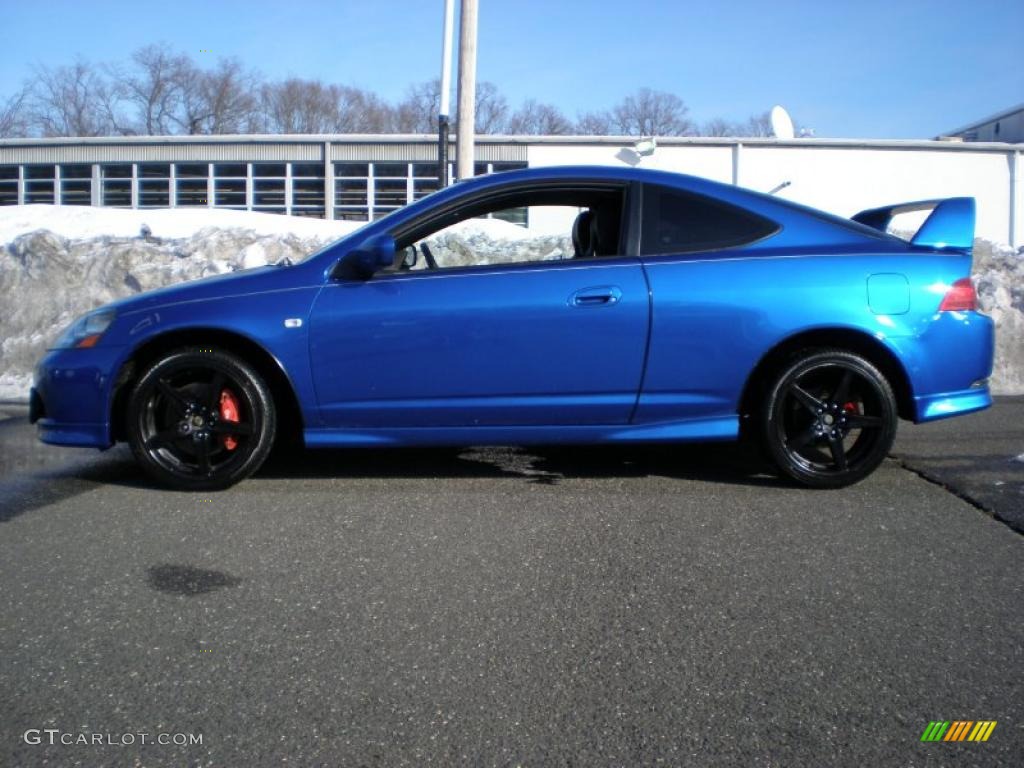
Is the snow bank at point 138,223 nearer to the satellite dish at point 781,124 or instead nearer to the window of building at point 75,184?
the satellite dish at point 781,124

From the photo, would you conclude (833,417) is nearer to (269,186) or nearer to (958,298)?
(958,298)

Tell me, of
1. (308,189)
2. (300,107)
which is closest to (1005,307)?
(308,189)

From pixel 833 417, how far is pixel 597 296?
1.30 meters

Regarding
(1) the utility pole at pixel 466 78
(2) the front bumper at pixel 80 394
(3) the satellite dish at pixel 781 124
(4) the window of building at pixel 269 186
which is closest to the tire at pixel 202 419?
(2) the front bumper at pixel 80 394

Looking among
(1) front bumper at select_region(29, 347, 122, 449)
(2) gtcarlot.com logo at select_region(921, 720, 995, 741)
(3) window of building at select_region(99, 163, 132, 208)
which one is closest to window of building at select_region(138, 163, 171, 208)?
(3) window of building at select_region(99, 163, 132, 208)

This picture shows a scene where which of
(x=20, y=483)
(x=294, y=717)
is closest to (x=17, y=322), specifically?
(x=20, y=483)

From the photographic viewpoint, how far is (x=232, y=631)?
2.72 m

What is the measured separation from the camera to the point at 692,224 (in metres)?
4.25

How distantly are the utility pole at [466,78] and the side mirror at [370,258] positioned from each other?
5637 mm

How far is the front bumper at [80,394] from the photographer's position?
4172 millimetres

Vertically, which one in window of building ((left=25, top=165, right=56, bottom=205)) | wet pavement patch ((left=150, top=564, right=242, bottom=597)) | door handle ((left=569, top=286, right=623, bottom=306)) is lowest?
wet pavement patch ((left=150, top=564, right=242, bottom=597))

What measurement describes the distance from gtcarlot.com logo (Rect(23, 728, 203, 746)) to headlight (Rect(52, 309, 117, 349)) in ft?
8.10

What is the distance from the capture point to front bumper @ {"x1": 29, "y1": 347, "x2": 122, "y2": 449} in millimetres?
4172

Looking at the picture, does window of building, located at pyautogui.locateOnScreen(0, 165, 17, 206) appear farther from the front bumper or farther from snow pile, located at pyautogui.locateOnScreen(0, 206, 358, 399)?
the front bumper
